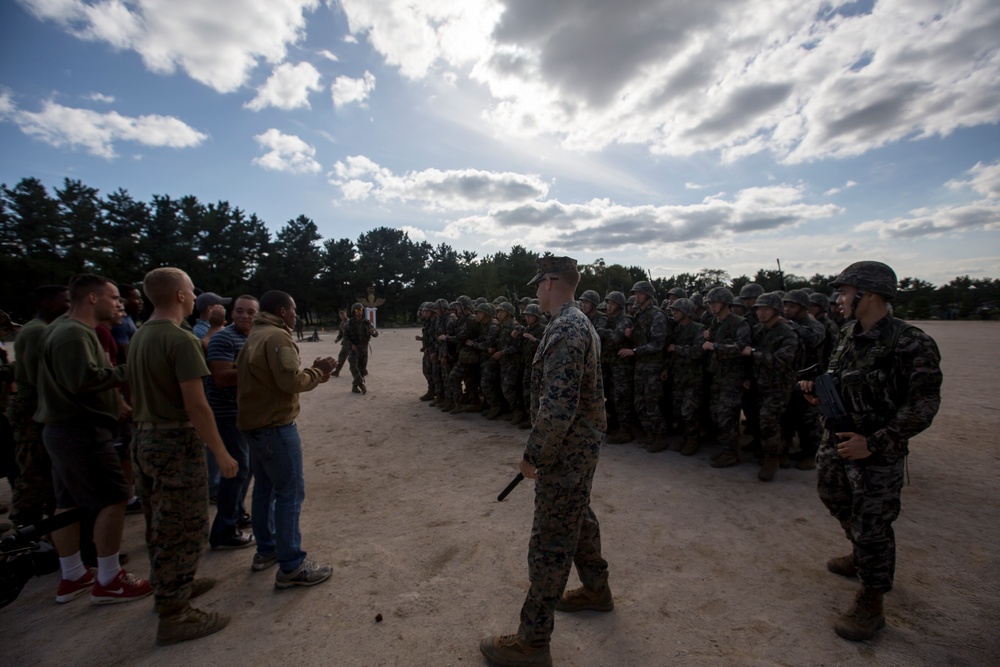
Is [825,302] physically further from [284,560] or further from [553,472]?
[284,560]

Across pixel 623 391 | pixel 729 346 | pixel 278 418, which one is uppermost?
pixel 729 346

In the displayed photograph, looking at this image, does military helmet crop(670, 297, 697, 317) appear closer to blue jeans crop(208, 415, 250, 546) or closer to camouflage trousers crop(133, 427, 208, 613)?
blue jeans crop(208, 415, 250, 546)

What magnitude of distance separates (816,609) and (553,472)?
233cm

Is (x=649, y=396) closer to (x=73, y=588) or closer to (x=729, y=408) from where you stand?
(x=729, y=408)

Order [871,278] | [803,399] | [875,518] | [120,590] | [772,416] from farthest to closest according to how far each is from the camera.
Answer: [803,399] < [772,416] < [120,590] < [871,278] < [875,518]

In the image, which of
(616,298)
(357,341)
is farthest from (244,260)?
(616,298)

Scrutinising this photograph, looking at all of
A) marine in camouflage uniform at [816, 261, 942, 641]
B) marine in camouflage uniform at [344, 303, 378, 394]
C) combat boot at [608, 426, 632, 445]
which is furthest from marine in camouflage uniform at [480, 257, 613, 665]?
marine in camouflage uniform at [344, 303, 378, 394]

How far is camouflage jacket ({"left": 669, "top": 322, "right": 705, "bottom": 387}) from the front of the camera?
644 cm

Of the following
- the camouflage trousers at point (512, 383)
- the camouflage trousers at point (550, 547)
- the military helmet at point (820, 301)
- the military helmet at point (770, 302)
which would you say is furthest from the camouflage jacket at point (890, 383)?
the camouflage trousers at point (512, 383)

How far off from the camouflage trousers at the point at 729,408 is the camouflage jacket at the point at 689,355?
1.37 ft

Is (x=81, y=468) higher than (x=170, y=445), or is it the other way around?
(x=170, y=445)

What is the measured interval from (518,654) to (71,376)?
11.8ft

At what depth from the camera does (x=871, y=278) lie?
3.08m

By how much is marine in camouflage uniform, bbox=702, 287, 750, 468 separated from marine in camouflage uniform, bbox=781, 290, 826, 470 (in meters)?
0.67
